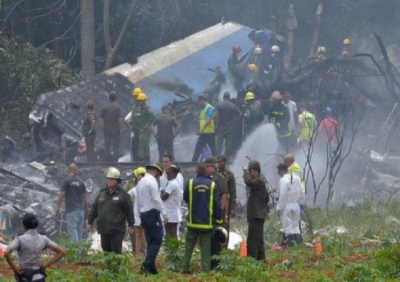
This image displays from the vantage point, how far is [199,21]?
33.0 meters

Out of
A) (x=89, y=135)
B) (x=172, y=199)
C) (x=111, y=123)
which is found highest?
(x=111, y=123)

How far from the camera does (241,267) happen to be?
1255 centimetres

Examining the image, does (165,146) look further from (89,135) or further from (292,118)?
(292,118)

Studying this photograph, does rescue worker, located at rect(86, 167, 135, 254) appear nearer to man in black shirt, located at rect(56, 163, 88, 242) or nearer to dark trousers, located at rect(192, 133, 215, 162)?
man in black shirt, located at rect(56, 163, 88, 242)

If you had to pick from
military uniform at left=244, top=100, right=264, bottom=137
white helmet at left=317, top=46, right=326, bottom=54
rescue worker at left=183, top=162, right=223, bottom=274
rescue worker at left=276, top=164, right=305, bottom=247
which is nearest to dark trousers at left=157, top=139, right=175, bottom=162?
military uniform at left=244, top=100, right=264, bottom=137

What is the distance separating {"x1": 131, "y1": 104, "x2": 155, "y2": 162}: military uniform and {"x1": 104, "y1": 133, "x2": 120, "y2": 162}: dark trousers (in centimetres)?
71

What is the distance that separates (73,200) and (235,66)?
10.9m

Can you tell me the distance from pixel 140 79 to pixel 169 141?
537 centimetres

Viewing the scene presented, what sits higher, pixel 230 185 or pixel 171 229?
pixel 230 185

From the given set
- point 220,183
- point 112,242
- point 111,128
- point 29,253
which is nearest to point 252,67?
point 111,128

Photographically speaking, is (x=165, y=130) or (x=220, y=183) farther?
(x=165, y=130)

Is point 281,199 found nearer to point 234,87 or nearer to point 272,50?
point 234,87

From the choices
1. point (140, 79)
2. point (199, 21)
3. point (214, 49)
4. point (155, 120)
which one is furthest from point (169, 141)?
point (199, 21)

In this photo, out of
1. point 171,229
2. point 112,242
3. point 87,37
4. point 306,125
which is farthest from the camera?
point 87,37
